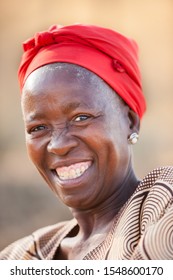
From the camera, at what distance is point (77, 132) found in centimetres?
202

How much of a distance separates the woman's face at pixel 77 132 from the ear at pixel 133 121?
3cm

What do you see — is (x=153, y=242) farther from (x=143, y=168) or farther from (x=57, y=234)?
(x=143, y=168)

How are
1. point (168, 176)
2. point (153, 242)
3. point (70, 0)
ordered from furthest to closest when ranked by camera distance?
1. point (70, 0)
2. point (168, 176)
3. point (153, 242)

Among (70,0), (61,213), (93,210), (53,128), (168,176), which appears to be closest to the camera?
(168,176)

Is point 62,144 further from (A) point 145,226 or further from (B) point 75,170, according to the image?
(A) point 145,226

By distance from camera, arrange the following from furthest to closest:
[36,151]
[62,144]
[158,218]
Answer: [36,151] < [62,144] < [158,218]

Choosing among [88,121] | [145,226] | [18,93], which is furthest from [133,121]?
[18,93]

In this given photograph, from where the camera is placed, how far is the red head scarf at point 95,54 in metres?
2.08

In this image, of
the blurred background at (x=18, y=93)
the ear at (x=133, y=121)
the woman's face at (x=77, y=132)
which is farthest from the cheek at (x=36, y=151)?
the blurred background at (x=18, y=93)

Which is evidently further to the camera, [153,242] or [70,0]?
[70,0]

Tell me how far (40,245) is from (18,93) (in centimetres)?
196

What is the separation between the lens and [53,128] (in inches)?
80.2

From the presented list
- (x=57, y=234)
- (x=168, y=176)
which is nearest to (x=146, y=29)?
(x=57, y=234)
